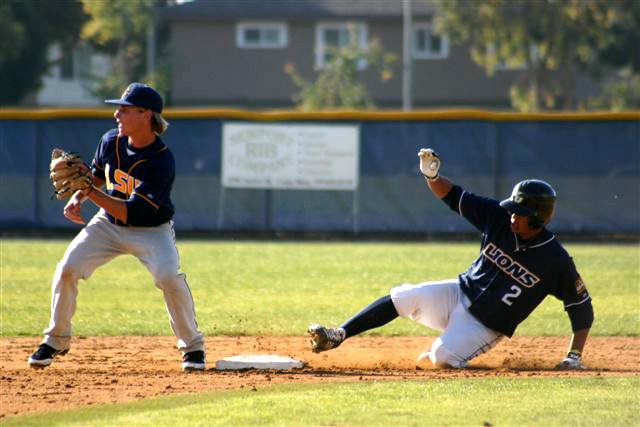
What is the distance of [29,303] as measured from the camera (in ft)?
33.2

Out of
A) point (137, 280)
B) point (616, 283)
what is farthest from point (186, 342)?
point (616, 283)

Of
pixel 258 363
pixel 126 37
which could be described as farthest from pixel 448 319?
pixel 126 37

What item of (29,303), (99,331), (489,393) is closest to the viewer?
(489,393)

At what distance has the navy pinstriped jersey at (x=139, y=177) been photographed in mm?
6215

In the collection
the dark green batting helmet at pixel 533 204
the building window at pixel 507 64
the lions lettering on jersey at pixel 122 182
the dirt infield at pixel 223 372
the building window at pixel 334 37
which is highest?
the building window at pixel 334 37

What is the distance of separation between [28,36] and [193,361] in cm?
3033

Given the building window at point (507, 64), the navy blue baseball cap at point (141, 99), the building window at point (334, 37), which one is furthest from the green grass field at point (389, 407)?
the building window at point (334, 37)

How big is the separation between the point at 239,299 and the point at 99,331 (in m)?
2.25

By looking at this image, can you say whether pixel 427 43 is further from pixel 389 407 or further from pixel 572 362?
pixel 389 407

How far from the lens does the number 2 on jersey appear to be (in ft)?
21.6

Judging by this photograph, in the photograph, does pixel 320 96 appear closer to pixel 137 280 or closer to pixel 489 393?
pixel 137 280

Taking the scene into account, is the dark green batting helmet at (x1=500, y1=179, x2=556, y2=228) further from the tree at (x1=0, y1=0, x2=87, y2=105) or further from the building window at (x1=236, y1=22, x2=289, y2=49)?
the building window at (x1=236, y1=22, x2=289, y2=49)

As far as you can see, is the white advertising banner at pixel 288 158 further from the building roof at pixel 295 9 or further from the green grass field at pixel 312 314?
the building roof at pixel 295 9

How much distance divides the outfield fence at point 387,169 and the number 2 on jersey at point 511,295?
1067cm
